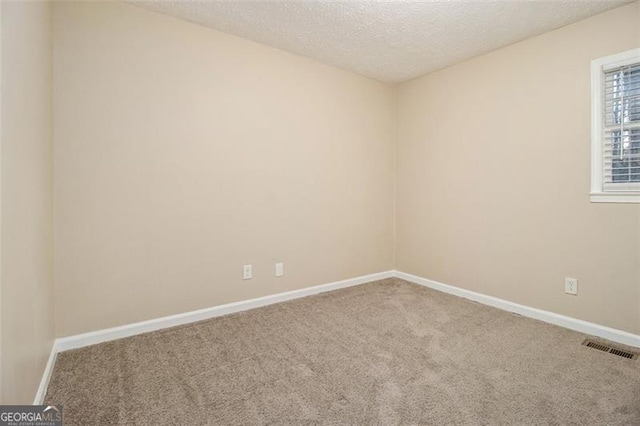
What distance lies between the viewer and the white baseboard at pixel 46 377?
1555mm

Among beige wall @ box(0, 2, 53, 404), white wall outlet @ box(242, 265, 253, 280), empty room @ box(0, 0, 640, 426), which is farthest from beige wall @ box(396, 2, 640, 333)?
beige wall @ box(0, 2, 53, 404)

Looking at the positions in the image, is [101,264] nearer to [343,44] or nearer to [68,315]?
[68,315]

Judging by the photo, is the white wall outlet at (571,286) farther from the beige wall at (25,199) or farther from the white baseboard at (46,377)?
the white baseboard at (46,377)

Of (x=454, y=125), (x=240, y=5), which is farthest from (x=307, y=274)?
(x=240, y=5)

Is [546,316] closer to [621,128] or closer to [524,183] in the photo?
[524,183]

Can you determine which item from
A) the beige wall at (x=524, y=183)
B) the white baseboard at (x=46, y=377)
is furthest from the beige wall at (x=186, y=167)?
the beige wall at (x=524, y=183)

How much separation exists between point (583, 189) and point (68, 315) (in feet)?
13.0

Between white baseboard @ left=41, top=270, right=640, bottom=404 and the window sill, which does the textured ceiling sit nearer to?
the window sill

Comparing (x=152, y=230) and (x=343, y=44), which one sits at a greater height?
(x=343, y=44)

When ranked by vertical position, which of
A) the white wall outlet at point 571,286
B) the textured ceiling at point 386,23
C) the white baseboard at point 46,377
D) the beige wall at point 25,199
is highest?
the textured ceiling at point 386,23

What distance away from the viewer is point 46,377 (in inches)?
68.6

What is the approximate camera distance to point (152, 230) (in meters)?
2.45

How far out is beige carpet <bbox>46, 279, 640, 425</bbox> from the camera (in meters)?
1.51

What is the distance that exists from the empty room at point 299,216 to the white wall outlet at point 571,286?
0.05 ft
